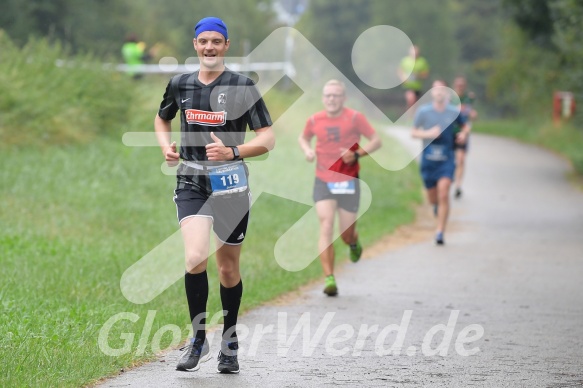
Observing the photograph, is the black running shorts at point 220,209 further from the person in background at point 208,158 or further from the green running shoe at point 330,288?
the green running shoe at point 330,288

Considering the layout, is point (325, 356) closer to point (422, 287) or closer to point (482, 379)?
point (482, 379)

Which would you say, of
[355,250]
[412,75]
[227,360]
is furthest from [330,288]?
[412,75]

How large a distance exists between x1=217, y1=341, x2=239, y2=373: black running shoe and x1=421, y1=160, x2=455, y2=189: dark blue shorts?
8452 millimetres

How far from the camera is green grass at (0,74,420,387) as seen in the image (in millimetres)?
7465

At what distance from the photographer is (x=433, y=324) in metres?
9.23

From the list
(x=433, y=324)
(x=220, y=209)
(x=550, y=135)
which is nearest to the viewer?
(x=220, y=209)

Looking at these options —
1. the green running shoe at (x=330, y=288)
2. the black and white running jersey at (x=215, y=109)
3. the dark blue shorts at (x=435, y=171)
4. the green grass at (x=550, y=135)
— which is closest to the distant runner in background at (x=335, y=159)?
the green running shoe at (x=330, y=288)

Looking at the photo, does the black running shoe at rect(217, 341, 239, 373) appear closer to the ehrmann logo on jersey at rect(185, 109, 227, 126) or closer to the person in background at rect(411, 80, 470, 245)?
the ehrmann logo on jersey at rect(185, 109, 227, 126)

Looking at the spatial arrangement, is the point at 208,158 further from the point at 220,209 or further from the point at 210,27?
the point at 210,27

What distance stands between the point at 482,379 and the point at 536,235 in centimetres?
1009

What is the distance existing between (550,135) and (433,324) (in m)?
28.1

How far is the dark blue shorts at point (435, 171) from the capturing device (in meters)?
15.2

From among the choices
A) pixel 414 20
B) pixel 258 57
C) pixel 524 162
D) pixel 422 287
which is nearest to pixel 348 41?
pixel 414 20

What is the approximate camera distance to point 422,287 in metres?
11.6
